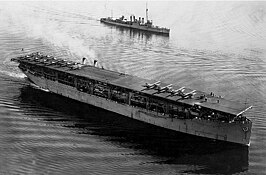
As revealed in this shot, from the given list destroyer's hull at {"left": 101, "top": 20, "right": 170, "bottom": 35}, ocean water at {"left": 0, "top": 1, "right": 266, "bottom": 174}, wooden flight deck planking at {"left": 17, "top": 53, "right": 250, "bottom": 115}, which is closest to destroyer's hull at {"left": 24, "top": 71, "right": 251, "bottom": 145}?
ocean water at {"left": 0, "top": 1, "right": 266, "bottom": 174}

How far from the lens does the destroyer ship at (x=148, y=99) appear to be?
125 ft

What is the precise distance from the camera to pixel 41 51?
74688mm

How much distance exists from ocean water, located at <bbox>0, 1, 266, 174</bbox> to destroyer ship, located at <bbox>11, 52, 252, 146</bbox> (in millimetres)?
1355

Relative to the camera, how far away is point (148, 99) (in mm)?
43719

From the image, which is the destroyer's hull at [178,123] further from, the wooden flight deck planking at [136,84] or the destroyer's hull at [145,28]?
the destroyer's hull at [145,28]

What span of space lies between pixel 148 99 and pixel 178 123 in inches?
211

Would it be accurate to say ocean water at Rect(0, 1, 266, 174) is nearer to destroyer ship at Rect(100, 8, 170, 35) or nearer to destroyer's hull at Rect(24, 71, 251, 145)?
destroyer's hull at Rect(24, 71, 251, 145)

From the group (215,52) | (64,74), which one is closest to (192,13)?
(215,52)

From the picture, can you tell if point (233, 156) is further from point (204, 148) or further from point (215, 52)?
point (215, 52)

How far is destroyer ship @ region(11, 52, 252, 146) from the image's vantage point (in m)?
38.2

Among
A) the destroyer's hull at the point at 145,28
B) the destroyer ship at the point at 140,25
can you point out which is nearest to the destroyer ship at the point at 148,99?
the destroyer's hull at the point at 145,28

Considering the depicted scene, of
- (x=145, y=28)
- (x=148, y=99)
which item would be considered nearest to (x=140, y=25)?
(x=145, y=28)

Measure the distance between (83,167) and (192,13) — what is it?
11012 centimetres

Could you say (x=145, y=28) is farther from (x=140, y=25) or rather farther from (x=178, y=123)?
(x=178, y=123)
